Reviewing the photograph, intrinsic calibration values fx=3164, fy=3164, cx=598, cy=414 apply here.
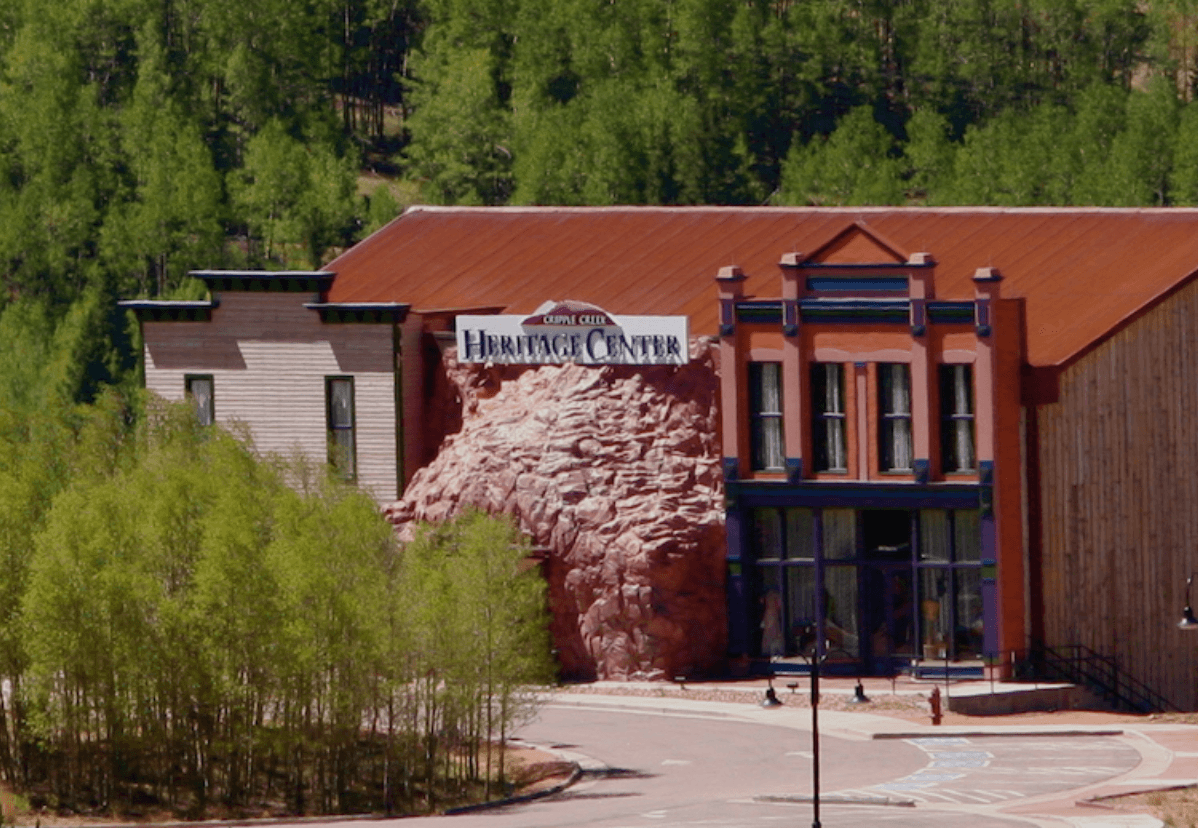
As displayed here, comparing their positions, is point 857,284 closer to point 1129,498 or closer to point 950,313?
point 950,313

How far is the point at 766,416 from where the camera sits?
7512cm

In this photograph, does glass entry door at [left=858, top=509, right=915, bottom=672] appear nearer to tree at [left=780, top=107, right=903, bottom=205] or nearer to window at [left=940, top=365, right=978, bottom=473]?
window at [left=940, top=365, right=978, bottom=473]

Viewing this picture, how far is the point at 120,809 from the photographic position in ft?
202

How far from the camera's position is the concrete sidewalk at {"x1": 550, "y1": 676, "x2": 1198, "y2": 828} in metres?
61.4

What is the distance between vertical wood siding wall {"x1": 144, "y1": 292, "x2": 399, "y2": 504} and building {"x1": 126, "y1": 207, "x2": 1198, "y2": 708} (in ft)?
0.27

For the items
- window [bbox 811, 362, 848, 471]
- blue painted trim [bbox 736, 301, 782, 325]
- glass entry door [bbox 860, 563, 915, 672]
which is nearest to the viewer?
glass entry door [bbox 860, 563, 915, 672]

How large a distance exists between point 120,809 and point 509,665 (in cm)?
805

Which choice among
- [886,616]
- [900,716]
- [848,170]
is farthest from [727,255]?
[848,170]

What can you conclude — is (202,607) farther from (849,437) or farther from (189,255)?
(189,255)

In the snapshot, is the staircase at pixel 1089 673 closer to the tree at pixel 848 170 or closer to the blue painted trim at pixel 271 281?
the blue painted trim at pixel 271 281

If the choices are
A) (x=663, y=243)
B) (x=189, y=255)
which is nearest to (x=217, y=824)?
(x=663, y=243)

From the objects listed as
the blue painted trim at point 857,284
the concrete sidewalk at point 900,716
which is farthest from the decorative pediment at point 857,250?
the concrete sidewalk at point 900,716

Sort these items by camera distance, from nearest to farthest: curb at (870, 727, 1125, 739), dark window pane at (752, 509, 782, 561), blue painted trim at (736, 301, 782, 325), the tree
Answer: curb at (870, 727, 1125, 739), blue painted trim at (736, 301, 782, 325), dark window pane at (752, 509, 782, 561), the tree

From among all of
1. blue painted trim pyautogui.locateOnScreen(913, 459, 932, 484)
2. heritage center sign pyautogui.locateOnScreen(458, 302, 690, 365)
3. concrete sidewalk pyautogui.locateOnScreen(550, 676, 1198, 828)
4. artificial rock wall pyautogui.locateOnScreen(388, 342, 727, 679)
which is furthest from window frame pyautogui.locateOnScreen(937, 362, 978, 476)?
heritage center sign pyautogui.locateOnScreen(458, 302, 690, 365)
